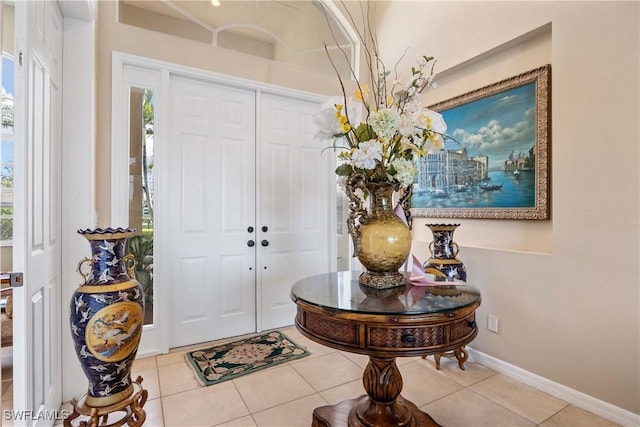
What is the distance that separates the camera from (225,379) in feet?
7.54

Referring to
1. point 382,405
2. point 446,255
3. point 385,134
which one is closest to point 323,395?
point 382,405

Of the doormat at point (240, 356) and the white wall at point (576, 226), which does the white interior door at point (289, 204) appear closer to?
the doormat at point (240, 356)

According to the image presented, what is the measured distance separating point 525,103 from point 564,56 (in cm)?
36

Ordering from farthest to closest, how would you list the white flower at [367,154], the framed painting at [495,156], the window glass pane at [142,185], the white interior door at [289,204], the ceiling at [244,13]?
1. the white interior door at [289,204]
2. the ceiling at [244,13]
3. the window glass pane at [142,185]
4. the framed painting at [495,156]
5. the white flower at [367,154]

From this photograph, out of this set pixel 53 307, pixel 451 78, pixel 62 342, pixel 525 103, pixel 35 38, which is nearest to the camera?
pixel 35 38

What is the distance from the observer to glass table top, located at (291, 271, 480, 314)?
1.26m

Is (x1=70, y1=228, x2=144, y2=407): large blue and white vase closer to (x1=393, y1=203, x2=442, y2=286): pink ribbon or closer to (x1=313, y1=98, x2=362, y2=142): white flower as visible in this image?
(x1=313, y1=98, x2=362, y2=142): white flower

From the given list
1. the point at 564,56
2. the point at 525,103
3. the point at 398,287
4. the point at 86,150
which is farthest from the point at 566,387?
the point at 86,150

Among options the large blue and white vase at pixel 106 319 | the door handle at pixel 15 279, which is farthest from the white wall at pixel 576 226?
the door handle at pixel 15 279

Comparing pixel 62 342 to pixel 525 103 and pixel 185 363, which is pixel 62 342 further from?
pixel 525 103

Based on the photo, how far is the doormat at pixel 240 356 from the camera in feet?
7.79

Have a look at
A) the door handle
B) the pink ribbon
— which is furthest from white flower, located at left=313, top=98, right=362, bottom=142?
the door handle

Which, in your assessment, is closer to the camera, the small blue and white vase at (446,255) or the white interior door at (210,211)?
the small blue and white vase at (446,255)

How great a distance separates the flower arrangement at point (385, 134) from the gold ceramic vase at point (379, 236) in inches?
3.0
